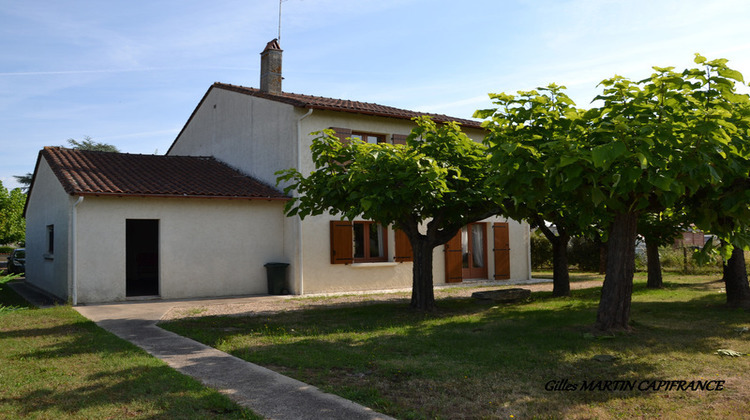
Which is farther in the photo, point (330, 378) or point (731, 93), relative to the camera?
point (731, 93)

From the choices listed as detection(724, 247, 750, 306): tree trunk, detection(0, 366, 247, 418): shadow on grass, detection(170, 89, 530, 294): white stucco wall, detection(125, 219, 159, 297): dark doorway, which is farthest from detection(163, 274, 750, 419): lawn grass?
detection(125, 219, 159, 297): dark doorway

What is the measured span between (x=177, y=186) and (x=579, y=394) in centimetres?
1179

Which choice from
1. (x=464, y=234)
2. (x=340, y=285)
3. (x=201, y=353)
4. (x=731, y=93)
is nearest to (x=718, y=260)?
(x=464, y=234)

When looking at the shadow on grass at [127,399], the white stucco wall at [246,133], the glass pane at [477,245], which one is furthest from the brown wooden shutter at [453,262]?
the shadow on grass at [127,399]

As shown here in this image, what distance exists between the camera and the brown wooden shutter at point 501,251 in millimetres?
18516

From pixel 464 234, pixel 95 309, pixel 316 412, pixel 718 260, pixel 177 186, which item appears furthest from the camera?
pixel 718 260

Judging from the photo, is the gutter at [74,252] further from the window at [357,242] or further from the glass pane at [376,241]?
the glass pane at [376,241]

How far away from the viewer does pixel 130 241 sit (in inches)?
804

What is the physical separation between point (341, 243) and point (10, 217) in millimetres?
32566

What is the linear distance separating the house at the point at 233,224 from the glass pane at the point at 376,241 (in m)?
0.04

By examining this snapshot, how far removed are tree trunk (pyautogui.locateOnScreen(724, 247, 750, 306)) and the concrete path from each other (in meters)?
9.34

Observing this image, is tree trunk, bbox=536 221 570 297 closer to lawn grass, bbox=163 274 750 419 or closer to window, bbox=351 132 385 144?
lawn grass, bbox=163 274 750 419

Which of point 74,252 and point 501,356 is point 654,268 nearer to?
point 501,356

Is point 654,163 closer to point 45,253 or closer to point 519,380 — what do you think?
point 519,380
